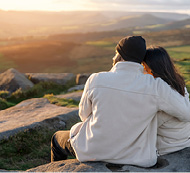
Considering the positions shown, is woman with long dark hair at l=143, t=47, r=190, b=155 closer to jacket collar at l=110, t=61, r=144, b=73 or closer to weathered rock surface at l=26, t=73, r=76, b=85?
jacket collar at l=110, t=61, r=144, b=73

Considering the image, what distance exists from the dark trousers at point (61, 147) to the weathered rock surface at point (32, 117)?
2.23 m

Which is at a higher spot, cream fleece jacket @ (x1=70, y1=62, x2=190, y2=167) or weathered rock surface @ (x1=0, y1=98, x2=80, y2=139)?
cream fleece jacket @ (x1=70, y1=62, x2=190, y2=167)

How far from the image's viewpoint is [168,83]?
3.05 m

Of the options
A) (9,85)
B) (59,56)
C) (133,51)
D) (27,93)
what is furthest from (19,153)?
(59,56)

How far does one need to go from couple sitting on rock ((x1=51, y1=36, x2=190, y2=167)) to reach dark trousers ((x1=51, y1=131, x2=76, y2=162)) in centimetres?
28

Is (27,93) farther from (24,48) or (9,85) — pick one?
(24,48)

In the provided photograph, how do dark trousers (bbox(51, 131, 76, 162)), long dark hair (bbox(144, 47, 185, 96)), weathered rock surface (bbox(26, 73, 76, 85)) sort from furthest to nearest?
1. weathered rock surface (bbox(26, 73, 76, 85))
2. dark trousers (bbox(51, 131, 76, 162))
3. long dark hair (bbox(144, 47, 185, 96))

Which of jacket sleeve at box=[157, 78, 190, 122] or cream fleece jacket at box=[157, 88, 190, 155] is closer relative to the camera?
jacket sleeve at box=[157, 78, 190, 122]

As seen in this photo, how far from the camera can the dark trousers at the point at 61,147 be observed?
347 cm

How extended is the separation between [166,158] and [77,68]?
33.0 meters

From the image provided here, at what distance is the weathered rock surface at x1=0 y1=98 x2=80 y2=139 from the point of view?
5.94 metres

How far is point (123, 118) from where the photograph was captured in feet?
9.34

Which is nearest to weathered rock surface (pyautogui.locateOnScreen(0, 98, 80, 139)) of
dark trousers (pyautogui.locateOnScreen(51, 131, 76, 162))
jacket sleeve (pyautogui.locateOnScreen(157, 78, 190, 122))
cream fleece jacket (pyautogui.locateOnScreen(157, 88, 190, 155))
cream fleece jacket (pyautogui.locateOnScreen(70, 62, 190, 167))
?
dark trousers (pyautogui.locateOnScreen(51, 131, 76, 162))

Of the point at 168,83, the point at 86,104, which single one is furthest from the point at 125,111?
the point at 168,83
